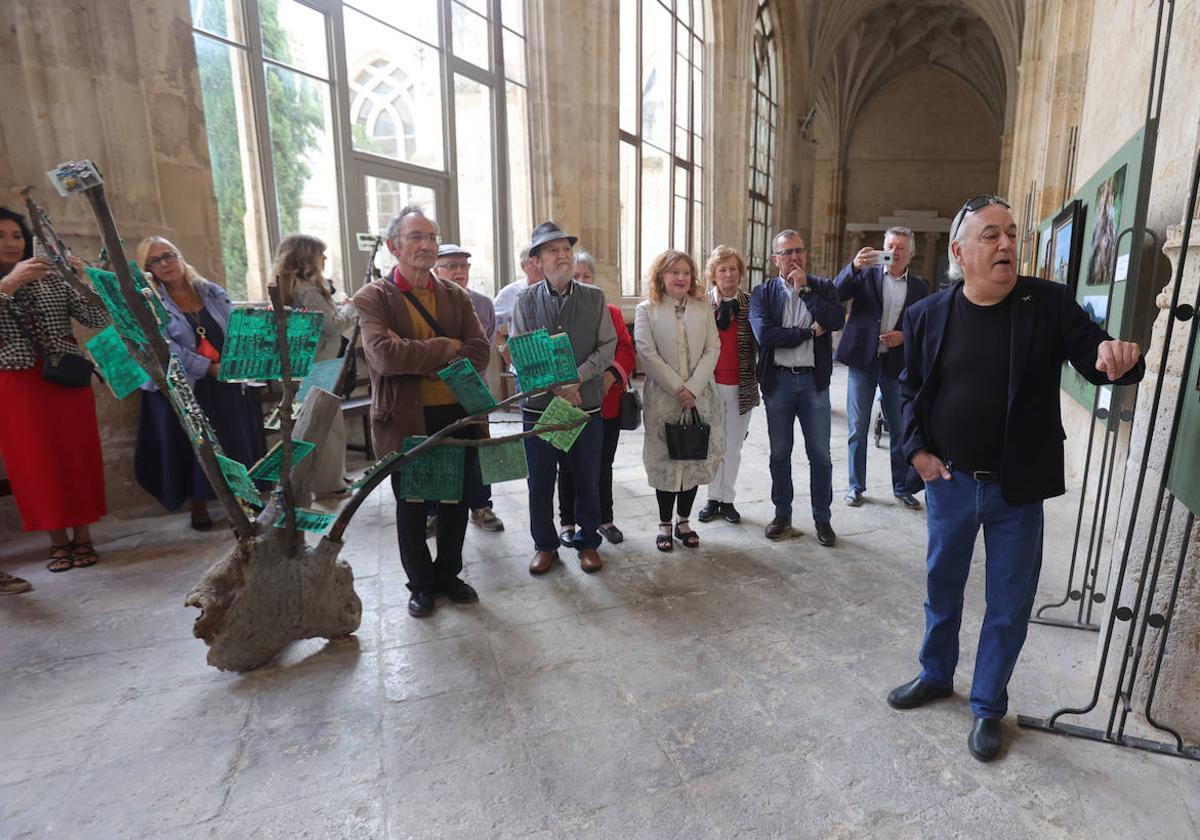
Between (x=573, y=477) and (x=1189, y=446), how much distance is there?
2.45 meters

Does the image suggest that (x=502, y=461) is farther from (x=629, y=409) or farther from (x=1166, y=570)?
(x=1166, y=570)

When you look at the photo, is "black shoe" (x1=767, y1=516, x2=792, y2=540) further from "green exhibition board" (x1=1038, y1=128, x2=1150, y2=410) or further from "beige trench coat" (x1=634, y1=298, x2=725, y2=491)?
"green exhibition board" (x1=1038, y1=128, x2=1150, y2=410)

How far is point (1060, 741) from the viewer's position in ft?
6.80

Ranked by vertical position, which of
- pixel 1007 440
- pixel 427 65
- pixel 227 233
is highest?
pixel 427 65

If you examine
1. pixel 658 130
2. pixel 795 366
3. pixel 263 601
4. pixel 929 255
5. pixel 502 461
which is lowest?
pixel 263 601

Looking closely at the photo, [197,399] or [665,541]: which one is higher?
[197,399]

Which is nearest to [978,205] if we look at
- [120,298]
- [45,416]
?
[120,298]

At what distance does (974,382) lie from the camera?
1933 millimetres

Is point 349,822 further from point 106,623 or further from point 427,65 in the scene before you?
point 427,65

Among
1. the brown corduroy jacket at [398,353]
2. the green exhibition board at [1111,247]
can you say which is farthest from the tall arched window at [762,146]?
the brown corduroy jacket at [398,353]

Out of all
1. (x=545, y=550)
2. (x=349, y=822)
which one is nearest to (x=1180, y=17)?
(x=545, y=550)

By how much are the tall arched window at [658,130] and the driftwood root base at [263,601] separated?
29.2ft

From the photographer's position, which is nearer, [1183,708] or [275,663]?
[1183,708]

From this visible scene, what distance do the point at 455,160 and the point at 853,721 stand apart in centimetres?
663
